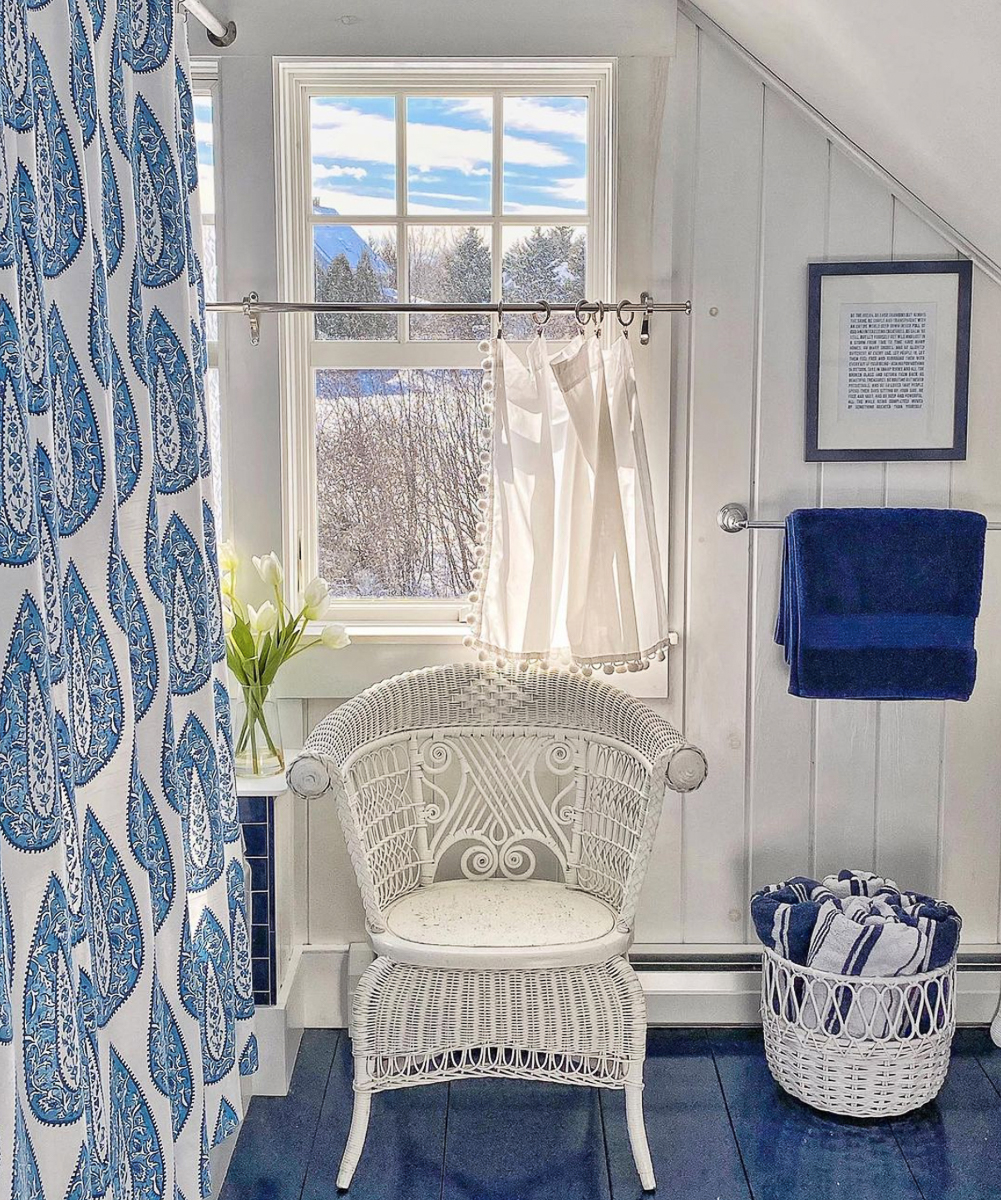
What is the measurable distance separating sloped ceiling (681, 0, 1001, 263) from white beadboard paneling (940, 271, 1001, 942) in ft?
0.64

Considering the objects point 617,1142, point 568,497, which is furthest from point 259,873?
point 568,497

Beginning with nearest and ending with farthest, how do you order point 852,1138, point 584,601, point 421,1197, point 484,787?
point 421,1197, point 852,1138, point 584,601, point 484,787

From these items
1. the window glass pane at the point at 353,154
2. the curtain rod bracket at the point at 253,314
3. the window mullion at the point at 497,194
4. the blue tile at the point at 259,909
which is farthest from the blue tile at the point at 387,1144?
the window glass pane at the point at 353,154

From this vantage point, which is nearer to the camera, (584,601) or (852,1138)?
(852,1138)

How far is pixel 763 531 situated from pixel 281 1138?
1511 millimetres

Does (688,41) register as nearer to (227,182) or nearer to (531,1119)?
(227,182)

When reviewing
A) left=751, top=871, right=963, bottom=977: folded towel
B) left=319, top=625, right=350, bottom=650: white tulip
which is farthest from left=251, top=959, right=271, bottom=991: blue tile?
left=751, top=871, right=963, bottom=977: folded towel

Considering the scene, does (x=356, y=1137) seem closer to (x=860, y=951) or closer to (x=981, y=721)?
(x=860, y=951)

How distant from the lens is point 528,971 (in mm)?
2025

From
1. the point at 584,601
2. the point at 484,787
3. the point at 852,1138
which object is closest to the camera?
the point at 852,1138

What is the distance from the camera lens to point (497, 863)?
2439mm

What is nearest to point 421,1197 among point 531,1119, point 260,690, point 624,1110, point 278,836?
point 531,1119

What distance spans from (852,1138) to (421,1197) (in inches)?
31.1

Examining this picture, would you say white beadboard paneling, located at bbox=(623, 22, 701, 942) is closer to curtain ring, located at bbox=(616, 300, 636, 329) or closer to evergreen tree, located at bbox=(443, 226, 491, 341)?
curtain ring, located at bbox=(616, 300, 636, 329)
